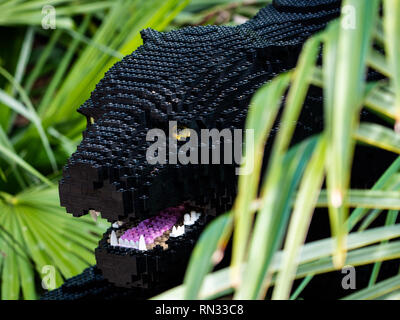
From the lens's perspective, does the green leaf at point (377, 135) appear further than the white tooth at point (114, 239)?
No

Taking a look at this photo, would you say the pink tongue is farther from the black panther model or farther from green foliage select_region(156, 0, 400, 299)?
green foliage select_region(156, 0, 400, 299)

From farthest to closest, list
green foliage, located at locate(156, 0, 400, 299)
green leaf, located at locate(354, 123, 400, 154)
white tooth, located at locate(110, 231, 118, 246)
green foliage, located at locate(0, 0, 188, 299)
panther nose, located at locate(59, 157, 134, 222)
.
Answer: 1. green foliage, located at locate(0, 0, 188, 299)
2. white tooth, located at locate(110, 231, 118, 246)
3. panther nose, located at locate(59, 157, 134, 222)
4. green leaf, located at locate(354, 123, 400, 154)
5. green foliage, located at locate(156, 0, 400, 299)

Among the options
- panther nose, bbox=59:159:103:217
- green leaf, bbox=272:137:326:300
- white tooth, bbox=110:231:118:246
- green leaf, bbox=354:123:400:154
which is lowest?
green leaf, bbox=272:137:326:300

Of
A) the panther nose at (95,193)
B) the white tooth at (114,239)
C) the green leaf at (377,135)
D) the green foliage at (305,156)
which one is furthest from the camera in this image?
the white tooth at (114,239)

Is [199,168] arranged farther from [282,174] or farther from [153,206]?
[282,174]

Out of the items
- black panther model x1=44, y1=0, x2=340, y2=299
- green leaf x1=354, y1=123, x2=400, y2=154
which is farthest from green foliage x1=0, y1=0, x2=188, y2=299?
green leaf x1=354, y1=123, x2=400, y2=154

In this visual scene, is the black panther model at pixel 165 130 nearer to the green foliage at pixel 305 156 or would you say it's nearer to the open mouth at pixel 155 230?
the open mouth at pixel 155 230

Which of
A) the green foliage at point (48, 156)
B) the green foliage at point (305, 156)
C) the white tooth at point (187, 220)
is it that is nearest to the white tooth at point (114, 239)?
the white tooth at point (187, 220)

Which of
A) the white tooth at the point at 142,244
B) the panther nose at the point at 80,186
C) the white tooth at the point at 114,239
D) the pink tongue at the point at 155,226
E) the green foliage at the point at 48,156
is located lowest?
the white tooth at the point at 142,244
